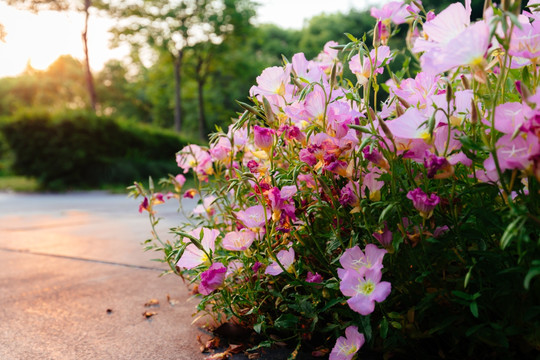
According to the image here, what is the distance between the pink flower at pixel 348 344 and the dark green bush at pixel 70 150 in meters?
11.0

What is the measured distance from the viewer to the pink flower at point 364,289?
98 centimetres

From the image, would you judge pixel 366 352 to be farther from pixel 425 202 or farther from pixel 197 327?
pixel 197 327

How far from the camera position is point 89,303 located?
1909mm

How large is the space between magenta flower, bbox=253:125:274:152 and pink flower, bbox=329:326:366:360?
53 centimetres

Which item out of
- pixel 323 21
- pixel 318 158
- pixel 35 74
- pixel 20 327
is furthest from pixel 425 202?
pixel 35 74

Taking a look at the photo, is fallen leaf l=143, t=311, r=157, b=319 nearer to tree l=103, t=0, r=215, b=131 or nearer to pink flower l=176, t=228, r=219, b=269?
pink flower l=176, t=228, r=219, b=269

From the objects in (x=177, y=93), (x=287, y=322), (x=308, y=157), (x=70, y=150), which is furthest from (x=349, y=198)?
(x=177, y=93)

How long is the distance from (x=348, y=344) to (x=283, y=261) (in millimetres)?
263

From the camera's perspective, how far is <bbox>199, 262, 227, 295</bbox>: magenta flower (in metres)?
1.21

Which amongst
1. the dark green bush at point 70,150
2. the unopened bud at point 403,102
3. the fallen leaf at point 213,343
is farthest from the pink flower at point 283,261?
the dark green bush at point 70,150

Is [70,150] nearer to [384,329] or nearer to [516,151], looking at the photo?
[384,329]

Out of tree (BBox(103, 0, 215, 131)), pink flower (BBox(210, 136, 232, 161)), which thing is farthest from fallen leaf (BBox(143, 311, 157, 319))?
tree (BBox(103, 0, 215, 131))

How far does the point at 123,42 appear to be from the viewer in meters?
20.9

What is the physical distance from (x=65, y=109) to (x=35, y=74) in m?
35.4
